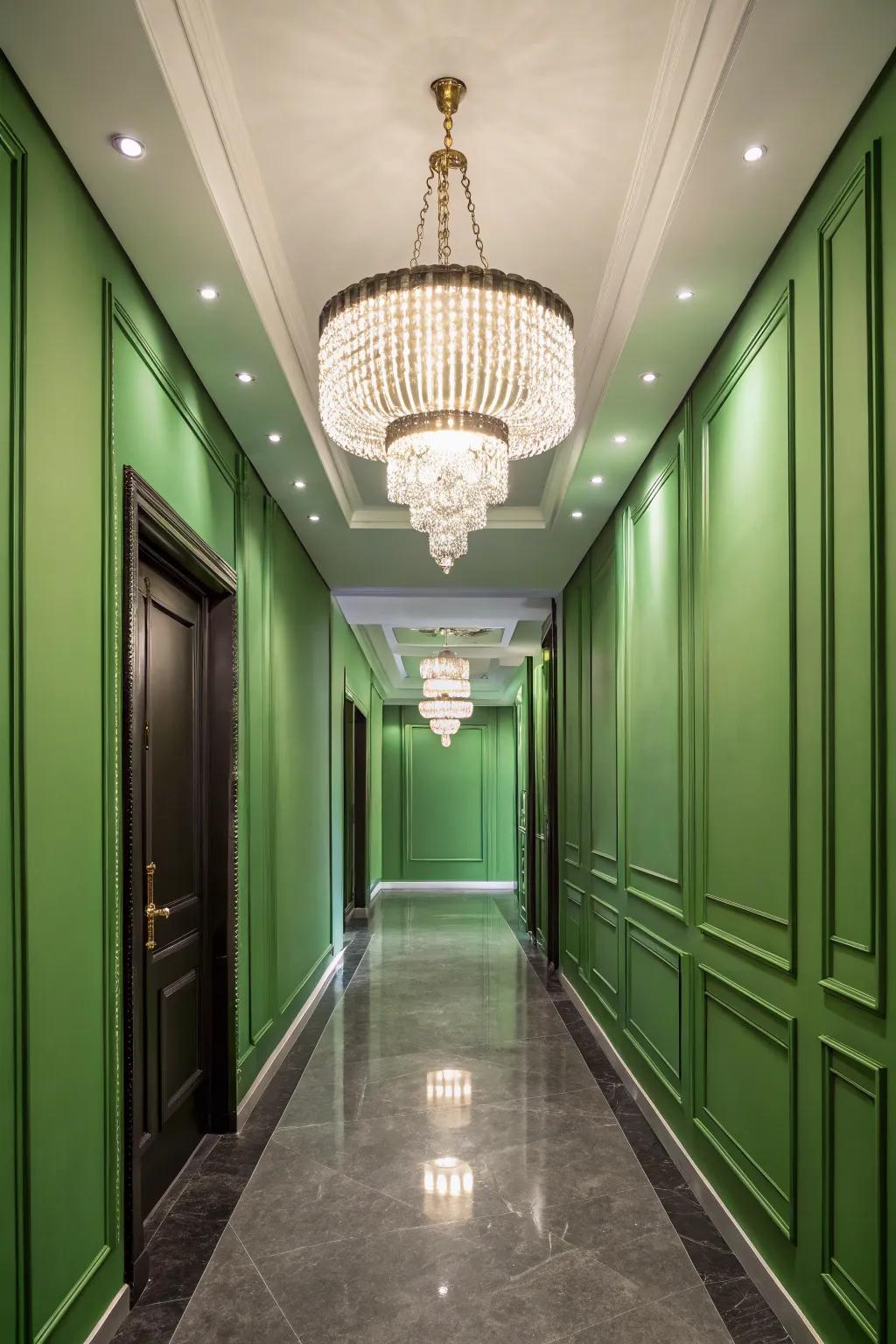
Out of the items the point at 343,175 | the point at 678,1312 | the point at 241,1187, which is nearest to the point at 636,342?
the point at 343,175

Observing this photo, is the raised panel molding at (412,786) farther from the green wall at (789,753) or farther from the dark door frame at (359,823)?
the green wall at (789,753)

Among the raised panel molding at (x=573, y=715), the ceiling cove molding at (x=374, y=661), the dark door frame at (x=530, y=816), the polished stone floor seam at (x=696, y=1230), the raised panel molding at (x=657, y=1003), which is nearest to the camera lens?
the polished stone floor seam at (x=696, y=1230)

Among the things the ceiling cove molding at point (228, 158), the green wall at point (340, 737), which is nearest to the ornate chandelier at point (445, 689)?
the green wall at point (340, 737)

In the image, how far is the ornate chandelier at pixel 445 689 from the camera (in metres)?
10.2

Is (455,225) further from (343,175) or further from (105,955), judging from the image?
(105,955)

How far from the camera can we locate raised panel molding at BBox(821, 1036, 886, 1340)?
6.59 ft

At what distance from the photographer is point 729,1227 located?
118 inches

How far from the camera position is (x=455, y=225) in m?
3.13

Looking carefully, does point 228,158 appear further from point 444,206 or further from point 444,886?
point 444,886

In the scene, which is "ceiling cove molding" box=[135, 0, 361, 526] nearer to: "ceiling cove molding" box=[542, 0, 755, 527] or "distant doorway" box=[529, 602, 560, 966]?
"ceiling cove molding" box=[542, 0, 755, 527]

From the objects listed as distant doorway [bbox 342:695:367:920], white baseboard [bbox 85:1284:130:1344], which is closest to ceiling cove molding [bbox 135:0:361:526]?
white baseboard [bbox 85:1284:130:1344]

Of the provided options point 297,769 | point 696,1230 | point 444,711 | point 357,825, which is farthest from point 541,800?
point 696,1230

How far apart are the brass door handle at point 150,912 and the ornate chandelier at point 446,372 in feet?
5.06

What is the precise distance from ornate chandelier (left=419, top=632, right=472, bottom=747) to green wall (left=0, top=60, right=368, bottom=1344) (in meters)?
6.95
